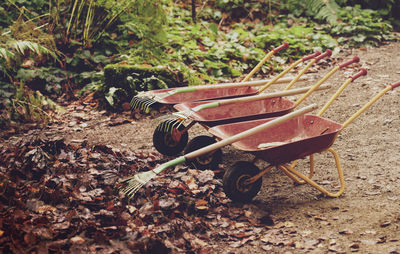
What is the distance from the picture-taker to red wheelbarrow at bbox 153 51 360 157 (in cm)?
373

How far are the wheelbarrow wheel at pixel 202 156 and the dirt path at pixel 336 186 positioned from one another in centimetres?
28

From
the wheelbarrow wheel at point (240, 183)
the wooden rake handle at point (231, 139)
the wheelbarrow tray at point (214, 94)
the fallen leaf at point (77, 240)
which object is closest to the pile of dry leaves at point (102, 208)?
the fallen leaf at point (77, 240)

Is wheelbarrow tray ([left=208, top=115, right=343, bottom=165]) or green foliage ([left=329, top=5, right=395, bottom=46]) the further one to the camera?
green foliage ([left=329, top=5, right=395, bottom=46])

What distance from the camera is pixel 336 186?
3.69m

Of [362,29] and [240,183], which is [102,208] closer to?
[240,183]

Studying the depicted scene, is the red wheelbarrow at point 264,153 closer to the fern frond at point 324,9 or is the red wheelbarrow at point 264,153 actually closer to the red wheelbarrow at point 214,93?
the red wheelbarrow at point 214,93

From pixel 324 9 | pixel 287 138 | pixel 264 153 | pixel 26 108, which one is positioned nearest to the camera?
pixel 264 153

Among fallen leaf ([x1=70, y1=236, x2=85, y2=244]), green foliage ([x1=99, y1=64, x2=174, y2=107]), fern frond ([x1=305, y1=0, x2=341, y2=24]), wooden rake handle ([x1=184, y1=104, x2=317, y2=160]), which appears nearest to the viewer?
fallen leaf ([x1=70, y1=236, x2=85, y2=244])

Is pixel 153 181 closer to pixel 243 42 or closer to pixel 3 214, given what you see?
pixel 3 214

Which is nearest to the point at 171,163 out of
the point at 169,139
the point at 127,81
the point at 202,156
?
the point at 202,156

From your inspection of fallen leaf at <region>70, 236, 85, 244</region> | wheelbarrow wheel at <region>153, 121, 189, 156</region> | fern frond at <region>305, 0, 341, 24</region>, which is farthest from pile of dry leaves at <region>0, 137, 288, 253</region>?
fern frond at <region>305, 0, 341, 24</region>

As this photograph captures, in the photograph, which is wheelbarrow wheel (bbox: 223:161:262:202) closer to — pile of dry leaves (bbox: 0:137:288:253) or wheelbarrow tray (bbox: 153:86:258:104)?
pile of dry leaves (bbox: 0:137:288:253)

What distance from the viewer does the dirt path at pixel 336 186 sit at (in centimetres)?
286

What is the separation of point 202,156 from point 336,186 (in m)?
1.34
